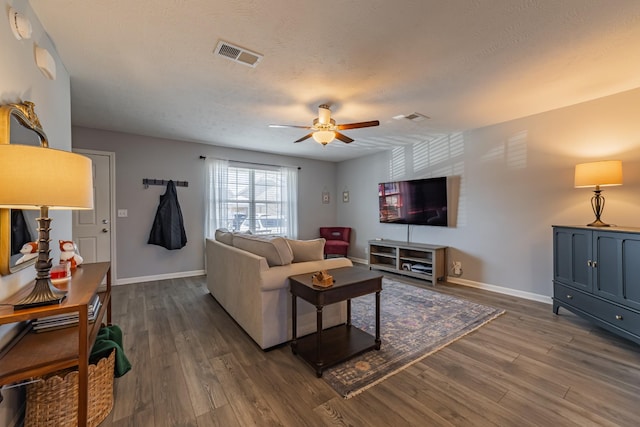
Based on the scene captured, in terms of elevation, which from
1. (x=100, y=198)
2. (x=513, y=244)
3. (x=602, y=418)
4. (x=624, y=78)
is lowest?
(x=602, y=418)

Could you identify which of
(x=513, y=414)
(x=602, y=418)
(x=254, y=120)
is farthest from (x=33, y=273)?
(x=602, y=418)

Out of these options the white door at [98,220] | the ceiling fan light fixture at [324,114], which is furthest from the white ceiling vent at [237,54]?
the white door at [98,220]

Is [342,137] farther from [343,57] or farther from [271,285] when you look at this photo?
[271,285]

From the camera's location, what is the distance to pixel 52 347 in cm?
132

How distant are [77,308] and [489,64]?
10.5 ft

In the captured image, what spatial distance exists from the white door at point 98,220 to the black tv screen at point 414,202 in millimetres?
4602

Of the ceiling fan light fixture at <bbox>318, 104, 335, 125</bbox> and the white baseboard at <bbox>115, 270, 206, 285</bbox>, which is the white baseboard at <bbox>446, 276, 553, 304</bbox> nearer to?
the ceiling fan light fixture at <bbox>318, 104, 335, 125</bbox>

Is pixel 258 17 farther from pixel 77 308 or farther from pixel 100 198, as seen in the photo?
pixel 100 198

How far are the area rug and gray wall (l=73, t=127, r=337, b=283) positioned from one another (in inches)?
125

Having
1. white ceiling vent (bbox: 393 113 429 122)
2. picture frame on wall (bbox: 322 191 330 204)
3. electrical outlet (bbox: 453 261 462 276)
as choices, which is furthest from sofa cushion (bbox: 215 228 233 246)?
electrical outlet (bbox: 453 261 462 276)

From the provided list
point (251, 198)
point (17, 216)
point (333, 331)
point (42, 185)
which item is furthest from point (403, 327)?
point (251, 198)

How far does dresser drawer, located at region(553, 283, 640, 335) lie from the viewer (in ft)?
7.24

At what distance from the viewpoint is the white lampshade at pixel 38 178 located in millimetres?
1031

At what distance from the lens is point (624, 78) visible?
8.24 ft
